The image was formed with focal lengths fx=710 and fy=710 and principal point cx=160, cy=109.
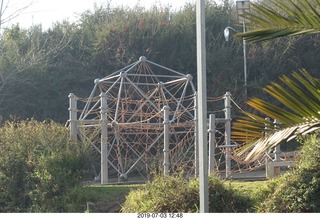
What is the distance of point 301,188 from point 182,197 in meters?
1.89

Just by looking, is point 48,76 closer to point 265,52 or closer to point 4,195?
point 265,52

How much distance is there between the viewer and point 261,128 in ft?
22.4

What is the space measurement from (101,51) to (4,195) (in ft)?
44.2

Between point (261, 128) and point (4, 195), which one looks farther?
point (4, 195)

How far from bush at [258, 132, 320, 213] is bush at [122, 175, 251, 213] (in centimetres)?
78

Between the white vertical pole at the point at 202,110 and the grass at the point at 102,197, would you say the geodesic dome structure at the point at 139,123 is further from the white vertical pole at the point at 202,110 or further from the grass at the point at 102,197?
the white vertical pole at the point at 202,110

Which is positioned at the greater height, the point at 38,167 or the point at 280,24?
the point at 280,24

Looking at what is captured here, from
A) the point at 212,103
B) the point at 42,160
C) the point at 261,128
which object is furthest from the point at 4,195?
the point at 212,103

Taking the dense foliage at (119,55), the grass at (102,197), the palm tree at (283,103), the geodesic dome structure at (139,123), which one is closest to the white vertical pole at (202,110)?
the palm tree at (283,103)

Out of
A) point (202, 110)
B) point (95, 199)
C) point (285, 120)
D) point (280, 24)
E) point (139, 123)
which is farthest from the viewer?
point (139, 123)

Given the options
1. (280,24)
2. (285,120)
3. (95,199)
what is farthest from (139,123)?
(285,120)

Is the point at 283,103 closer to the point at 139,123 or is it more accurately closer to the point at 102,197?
the point at 102,197

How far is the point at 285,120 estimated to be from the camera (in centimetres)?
674

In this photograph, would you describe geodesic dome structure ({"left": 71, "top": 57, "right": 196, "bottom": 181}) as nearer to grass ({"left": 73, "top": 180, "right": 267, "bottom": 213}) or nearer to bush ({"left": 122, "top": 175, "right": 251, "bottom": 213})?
grass ({"left": 73, "top": 180, "right": 267, "bottom": 213})
